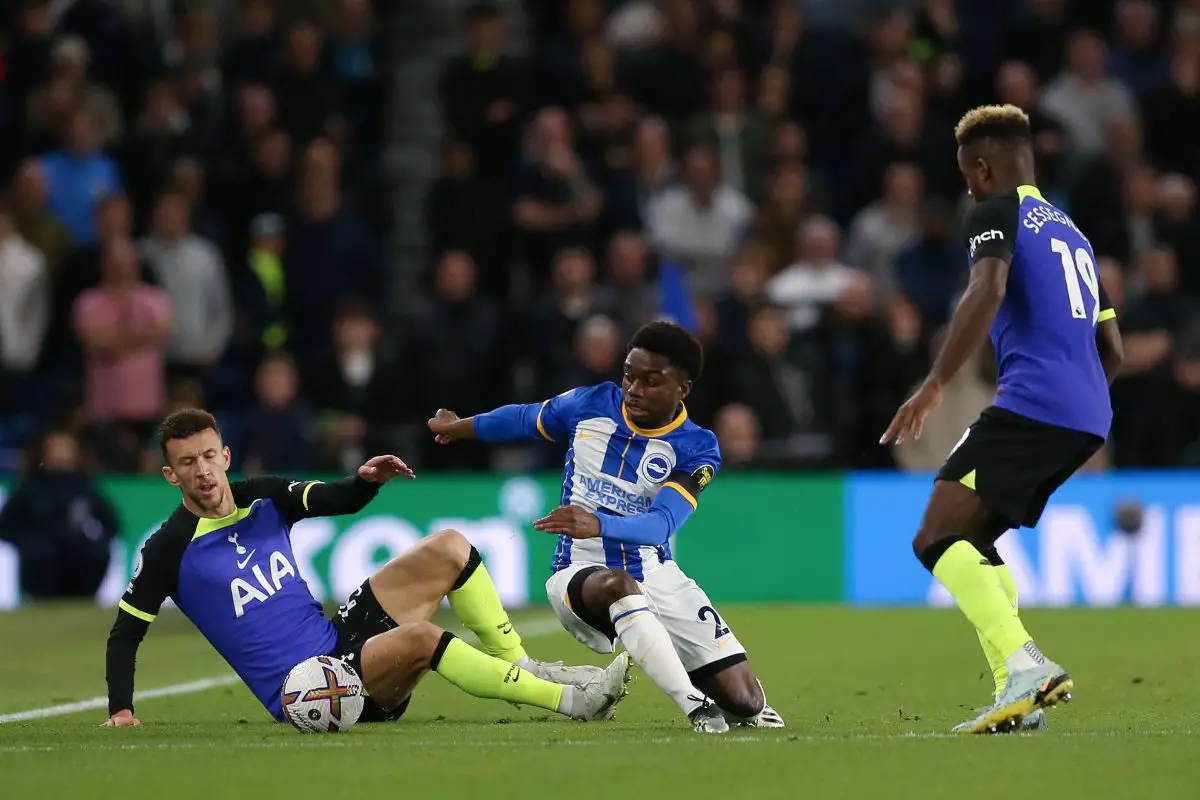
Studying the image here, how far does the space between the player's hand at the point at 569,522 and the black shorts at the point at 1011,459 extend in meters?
1.27

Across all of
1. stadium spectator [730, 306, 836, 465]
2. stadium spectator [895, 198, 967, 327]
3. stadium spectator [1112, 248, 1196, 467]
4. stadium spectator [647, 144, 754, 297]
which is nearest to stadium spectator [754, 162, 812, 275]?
stadium spectator [647, 144, 754, 297]

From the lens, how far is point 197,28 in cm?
1727

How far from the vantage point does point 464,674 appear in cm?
694

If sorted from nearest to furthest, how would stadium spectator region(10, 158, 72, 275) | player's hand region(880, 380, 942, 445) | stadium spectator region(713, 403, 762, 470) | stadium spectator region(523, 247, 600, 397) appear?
1. player's hand region(880, 380, 942, 445)
2. stadium spectator region(713, 403, 762, 470)
3. stadium spectator region(523, 247, 600, 397)
4. stadium spectator region(10, 158, 72, 275)

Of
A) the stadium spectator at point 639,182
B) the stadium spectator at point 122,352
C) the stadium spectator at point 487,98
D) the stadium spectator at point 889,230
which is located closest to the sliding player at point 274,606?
the stadium spectator at point 122,352

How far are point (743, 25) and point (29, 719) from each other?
1074cm

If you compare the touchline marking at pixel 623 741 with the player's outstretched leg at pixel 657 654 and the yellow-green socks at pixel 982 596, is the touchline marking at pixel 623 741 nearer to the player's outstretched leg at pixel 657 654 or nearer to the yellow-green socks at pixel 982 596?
the player's outstretched leg at pixel 657 654

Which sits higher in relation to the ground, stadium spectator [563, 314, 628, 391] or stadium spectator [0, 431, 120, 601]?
stadium spectator [563, 314, 628, 391]

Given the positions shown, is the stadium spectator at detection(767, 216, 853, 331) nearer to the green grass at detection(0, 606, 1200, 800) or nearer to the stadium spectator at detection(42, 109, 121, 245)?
the green grass at detection(0, 606, 1200, 800)

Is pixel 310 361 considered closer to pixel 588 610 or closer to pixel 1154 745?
pixel 588 610

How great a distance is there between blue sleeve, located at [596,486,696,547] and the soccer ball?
109cm

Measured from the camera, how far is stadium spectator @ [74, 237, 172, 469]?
14.8 metres

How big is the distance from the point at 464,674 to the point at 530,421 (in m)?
1.11

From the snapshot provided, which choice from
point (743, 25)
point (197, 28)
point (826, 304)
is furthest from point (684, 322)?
point (197, 28)
